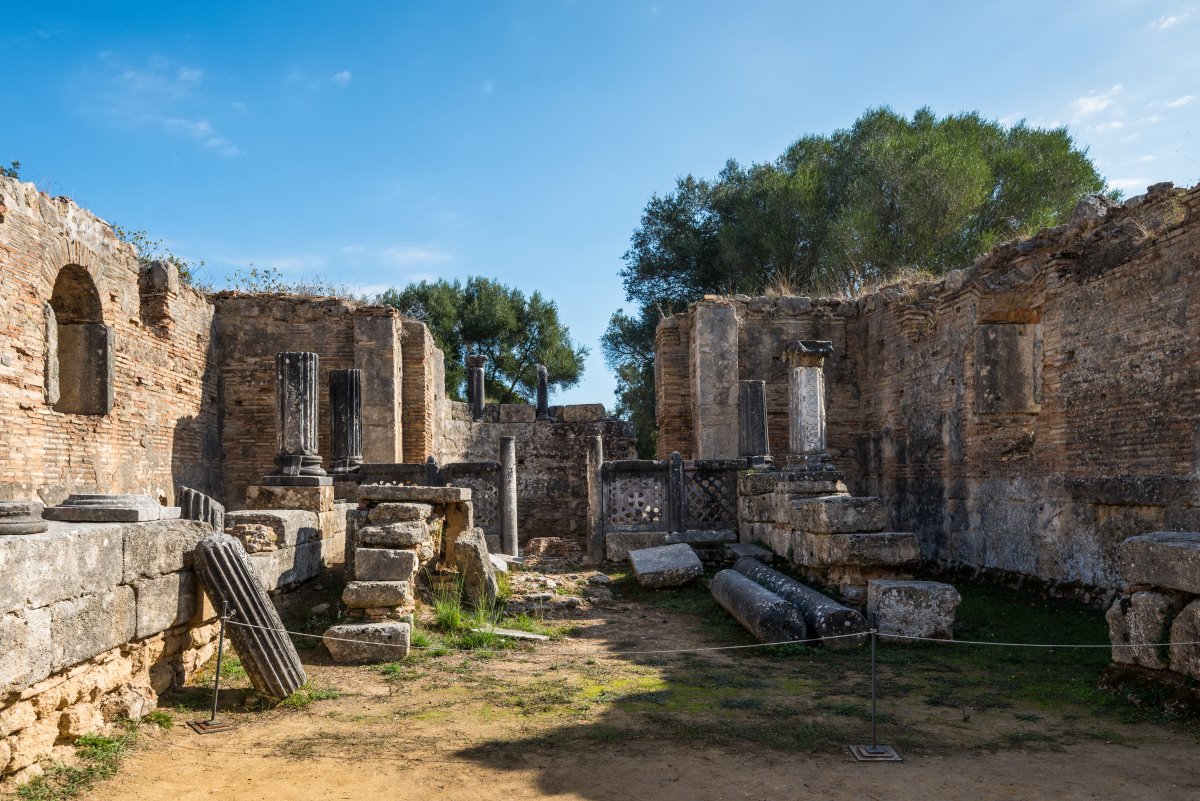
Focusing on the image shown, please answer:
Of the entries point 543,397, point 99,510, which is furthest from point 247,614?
point 543,397

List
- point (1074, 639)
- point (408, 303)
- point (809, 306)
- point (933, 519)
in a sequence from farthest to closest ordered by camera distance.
A: point (408, 303) < point (809, 306) < point (933, 519) < point (1074, 639)

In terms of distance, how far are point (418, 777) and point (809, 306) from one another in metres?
13.2

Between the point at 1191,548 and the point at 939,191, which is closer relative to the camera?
the point at 1191,548

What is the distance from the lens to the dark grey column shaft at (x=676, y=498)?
1199cm

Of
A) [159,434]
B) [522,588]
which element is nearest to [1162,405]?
[522,588]

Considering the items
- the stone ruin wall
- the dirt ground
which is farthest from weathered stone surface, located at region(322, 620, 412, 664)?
the stone ruin wall

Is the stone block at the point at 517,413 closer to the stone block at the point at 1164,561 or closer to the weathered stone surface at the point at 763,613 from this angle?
the weathered stone surface at the point at 763,613

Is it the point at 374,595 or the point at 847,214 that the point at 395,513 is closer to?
the point at 374,595

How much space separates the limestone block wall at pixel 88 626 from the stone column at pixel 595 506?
6949mm

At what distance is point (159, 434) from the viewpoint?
43.9 feet

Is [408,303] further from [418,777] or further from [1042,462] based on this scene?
[418,777]

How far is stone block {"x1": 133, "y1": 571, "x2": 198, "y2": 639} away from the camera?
4777 millimetres

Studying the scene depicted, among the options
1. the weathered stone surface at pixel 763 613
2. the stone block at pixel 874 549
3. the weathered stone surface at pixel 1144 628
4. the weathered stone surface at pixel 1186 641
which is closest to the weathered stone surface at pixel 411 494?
the weathered stone surface at pixel 763 613

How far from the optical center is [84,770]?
4012mm
